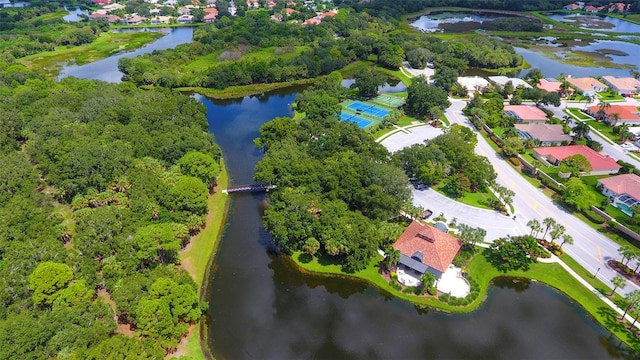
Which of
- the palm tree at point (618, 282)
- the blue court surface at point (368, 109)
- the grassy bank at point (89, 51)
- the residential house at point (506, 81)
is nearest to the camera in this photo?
the palm tree at point (618, 282)

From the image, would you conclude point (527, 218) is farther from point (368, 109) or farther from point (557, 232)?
point (368, 109)

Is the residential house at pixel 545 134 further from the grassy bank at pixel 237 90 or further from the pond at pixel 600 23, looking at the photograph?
the pond at pixel 600 23

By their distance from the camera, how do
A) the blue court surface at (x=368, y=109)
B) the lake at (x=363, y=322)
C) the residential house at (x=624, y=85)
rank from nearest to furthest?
the lake at (x=363, y=322) < the blue court surface at (x=368, y=109) < the residential house at (x=624, y=85)

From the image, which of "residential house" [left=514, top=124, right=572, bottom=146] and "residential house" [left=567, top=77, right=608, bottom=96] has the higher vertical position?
"residential house" [left=567, top=77, right=608, bottom=96]

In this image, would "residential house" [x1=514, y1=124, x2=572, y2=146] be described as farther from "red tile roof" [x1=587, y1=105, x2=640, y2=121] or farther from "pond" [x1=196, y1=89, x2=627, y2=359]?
"pond" [x1=196, y1=89, x2=627, y2=359]

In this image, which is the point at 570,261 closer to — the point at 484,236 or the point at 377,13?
the point at 484,236

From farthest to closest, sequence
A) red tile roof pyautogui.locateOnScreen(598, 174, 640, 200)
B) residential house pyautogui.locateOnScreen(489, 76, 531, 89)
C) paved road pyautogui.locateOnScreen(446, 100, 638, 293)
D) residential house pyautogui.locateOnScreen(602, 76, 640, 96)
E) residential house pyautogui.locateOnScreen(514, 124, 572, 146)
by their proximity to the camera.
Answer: residential house pyautogui.locateOnScreen(489, 76, 531, 89), residential house pyautogui.locateOnScreen(602, 76, 640, 96), residential house pyautogui.locateOnScreen(514, 124, 572, 146), red tile roof pyautogui.locateOnScreen(598, 174, 640, 200), paved road pyautogui.locateOnScreen(446, 100, 638, 293)

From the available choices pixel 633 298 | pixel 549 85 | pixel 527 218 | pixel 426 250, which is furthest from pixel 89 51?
pixel 633 298

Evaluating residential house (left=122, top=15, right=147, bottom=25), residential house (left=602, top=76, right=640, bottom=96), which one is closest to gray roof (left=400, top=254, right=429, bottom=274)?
residential house (left=602, top=76, right=640, bottom=96)

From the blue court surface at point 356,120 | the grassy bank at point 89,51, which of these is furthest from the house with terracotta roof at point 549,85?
the grassy bank at point 89,51
